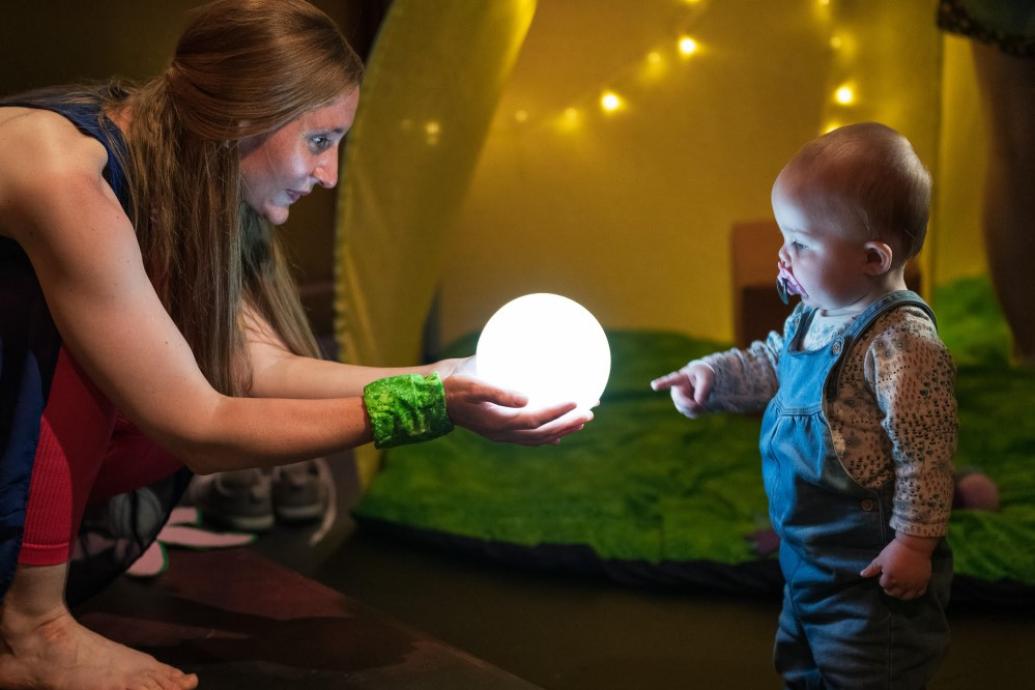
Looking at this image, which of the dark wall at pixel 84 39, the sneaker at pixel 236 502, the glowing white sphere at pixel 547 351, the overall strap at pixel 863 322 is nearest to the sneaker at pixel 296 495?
the sneaker at pixel 236 502

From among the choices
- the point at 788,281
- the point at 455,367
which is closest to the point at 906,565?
the point at 788,281

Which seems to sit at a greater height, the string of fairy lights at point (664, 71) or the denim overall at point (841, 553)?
the string of fairy lights at point (664, 71)

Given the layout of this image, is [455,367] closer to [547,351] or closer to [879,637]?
[547,351]

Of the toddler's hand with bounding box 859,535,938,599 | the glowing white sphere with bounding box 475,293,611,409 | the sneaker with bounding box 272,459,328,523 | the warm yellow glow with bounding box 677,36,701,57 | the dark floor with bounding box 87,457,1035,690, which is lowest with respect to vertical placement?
the sneaker with bounding box 272,459,328,523

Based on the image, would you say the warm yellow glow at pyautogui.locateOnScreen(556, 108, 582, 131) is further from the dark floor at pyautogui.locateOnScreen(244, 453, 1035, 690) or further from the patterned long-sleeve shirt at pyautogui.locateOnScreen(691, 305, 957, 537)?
the patterned long-sleeve shirt at pyautogui.locateOnScreen(691, 305, 957, 537)

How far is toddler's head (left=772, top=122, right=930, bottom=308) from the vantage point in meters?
1.03

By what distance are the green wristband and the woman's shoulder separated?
0.38 metres

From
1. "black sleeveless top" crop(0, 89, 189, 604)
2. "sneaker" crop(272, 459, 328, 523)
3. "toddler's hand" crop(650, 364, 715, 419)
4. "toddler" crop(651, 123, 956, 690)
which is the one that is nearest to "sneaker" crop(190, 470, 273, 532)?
"sneaker" crop(272, 459, 328, 523)

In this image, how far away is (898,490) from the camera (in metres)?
1.03

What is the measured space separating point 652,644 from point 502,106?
1.51 metres

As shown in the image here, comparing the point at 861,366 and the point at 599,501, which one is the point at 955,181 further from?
the point at 861,366

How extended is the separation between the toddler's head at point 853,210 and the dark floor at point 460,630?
54 centimetres

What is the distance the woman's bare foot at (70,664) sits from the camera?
1.21 meters

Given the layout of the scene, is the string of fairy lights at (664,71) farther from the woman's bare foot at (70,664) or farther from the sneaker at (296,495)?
the woman's bare foot at (70,664)
